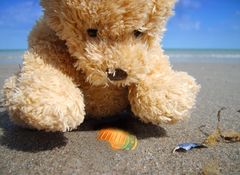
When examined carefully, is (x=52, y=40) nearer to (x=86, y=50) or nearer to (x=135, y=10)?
(x=86, y=50)

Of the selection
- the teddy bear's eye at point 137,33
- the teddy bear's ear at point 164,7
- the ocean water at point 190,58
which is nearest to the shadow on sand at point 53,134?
the teddy bear's eye at point 137,33

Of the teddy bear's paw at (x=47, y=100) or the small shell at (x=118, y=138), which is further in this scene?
the small shell at (x=118, y=138)

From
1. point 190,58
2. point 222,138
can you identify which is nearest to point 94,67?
point 222,138

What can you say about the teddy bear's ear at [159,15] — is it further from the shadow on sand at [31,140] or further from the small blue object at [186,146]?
the shadow on sand at [31,140]

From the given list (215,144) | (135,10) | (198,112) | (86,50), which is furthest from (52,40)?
(198,112)

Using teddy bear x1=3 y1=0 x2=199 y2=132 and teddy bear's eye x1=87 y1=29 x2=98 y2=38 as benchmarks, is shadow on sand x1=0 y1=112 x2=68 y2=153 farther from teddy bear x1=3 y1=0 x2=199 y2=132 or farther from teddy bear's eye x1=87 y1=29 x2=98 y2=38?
teddy bear's eye x1=87 y1=29 x2=98 y2=38

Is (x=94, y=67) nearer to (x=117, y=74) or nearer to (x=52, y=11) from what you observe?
(x=117, y=74)

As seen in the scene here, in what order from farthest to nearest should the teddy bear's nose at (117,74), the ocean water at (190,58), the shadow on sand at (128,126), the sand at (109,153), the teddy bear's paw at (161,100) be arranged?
the ocean water at (190,58), the shadow on sand at (128,126), the teddy bear's paw at (161,100), the teddy bear's nose at (117,74), the sand at (109,153)

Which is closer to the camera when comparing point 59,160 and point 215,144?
point 59,160
